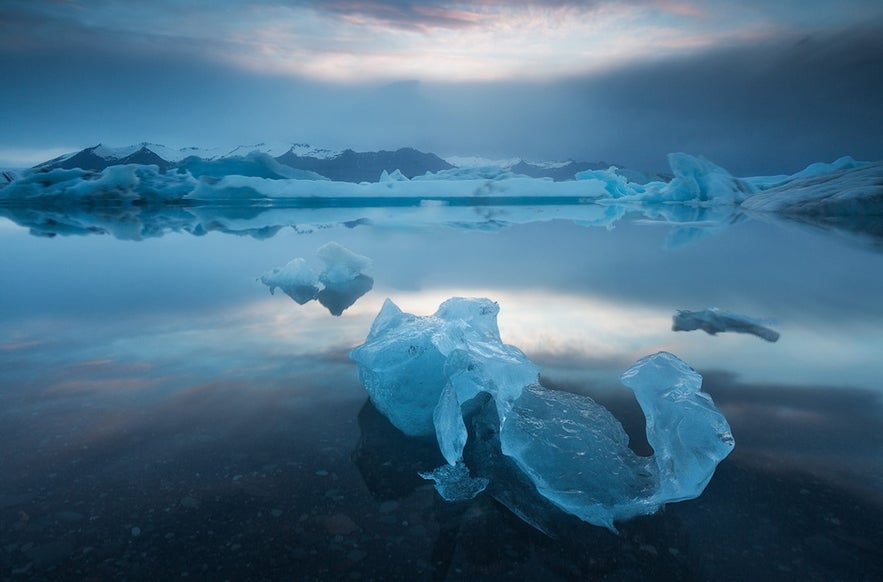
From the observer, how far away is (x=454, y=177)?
34312 mm

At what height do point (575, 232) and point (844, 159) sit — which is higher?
point (844, 159)

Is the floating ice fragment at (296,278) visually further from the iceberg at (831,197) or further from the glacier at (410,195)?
the iceberg at (831,197)

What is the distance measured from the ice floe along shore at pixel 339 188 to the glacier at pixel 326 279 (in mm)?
21638

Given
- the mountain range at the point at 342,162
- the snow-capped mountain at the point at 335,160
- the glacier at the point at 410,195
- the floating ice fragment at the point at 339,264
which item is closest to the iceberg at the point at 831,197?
the glacier at the point at 410,195

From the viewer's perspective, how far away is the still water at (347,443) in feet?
5.41

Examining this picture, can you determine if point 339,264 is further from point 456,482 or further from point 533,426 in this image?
point 456,482

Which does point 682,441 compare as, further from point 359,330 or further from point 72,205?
point 72,205

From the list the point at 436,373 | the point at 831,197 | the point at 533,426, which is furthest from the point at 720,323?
the point at 831,197

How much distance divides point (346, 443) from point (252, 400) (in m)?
0.80

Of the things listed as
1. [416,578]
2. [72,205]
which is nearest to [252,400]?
[416,578]


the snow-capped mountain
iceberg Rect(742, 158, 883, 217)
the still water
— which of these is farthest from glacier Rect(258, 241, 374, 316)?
the snow-capped mountain

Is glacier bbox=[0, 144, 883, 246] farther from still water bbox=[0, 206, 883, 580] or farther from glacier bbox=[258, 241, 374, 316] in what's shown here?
still water bbox=[0, 206, 883, 580]

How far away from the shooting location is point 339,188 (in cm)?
2791

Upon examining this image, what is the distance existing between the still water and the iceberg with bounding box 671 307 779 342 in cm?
13
